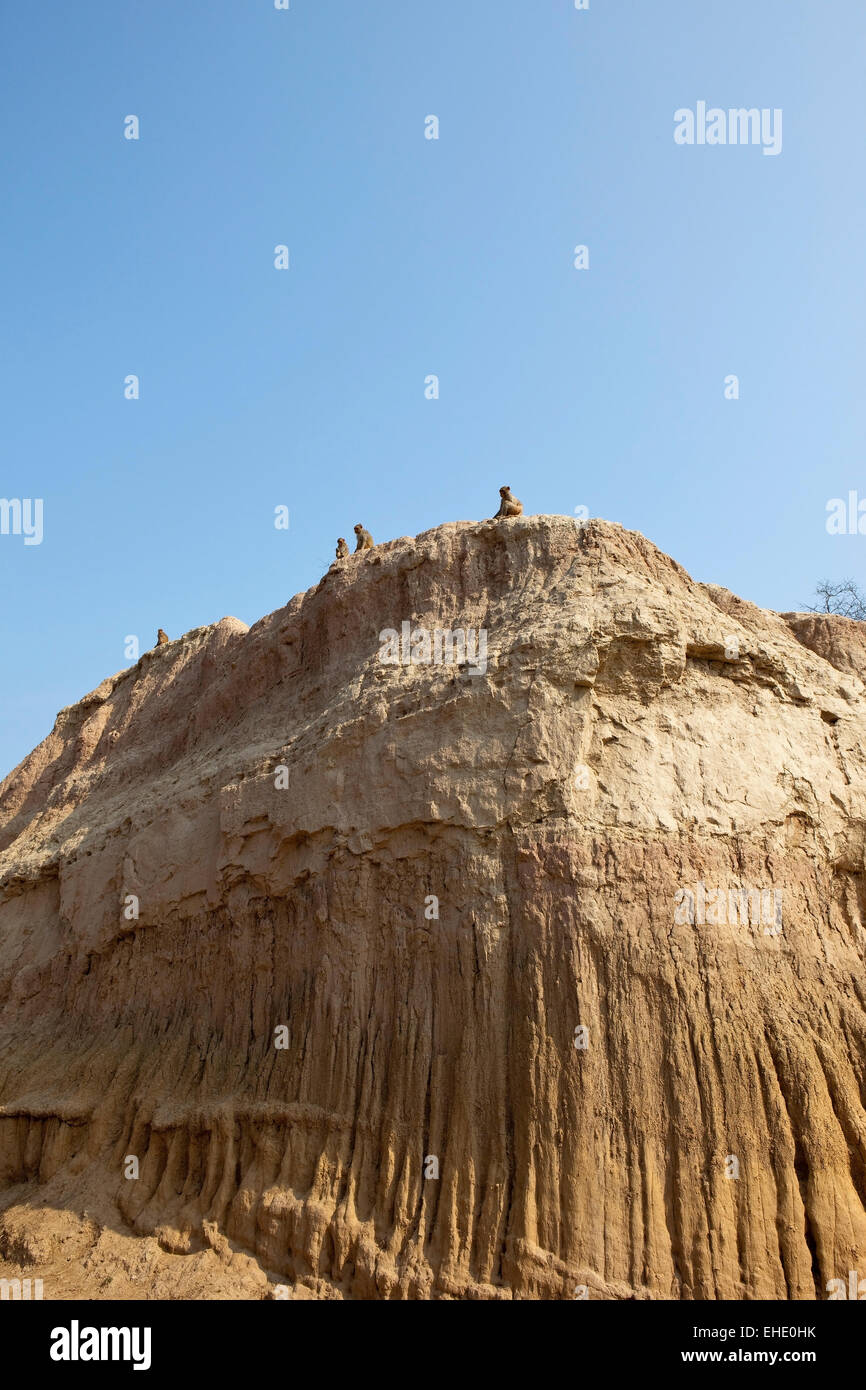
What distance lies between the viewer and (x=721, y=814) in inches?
436

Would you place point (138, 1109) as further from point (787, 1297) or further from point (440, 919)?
point (787, 1297)

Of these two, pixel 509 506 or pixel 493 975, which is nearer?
pixel 493 975

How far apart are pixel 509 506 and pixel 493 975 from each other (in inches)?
280

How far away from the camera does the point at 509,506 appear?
14469mm

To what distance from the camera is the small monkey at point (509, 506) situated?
47.4 ft

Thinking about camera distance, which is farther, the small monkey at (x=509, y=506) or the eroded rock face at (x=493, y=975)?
the small monkey at (x=509, y=506)

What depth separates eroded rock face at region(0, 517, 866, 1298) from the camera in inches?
364

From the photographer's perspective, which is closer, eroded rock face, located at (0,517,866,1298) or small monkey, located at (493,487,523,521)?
eroded rock face, located at (0,517,866,1298)

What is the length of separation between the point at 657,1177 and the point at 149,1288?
5397mm

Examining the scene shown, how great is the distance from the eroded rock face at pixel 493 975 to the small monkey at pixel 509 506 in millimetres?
703

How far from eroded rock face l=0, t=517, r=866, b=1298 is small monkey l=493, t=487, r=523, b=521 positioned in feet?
2.31

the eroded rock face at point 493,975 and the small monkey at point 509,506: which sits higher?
the small monkey at point 509,506

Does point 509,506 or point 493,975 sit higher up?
point 509,506

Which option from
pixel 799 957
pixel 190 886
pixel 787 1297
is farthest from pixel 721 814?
pixel 190 886
